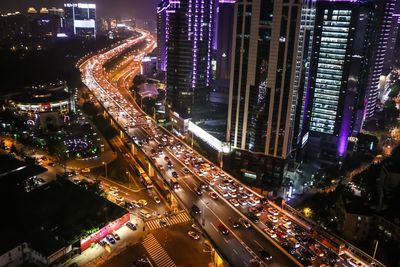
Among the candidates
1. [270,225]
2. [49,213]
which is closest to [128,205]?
[49,213]

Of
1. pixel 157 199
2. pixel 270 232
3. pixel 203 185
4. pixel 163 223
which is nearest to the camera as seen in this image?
pixel 270 232

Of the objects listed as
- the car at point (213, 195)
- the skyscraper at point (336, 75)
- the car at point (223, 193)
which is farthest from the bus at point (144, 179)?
the skyscraper at point (336, 75)

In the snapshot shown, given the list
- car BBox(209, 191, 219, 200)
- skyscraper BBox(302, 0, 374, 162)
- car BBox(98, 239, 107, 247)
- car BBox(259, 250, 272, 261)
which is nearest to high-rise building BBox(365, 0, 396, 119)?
skyscraper BBox(302, 0, 374, 162)

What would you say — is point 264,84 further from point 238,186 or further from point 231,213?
point 231,213

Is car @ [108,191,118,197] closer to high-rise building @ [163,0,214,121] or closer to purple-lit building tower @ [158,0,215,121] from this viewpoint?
high-rise building @ [163,0,214,121]

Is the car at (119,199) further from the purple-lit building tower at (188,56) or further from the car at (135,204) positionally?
the purple-lit building tower at (188,56)

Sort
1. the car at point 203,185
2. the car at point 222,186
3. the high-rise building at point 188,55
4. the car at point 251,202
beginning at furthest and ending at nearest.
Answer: the high-rise building at point 188,55, the car at point 222,186, the car at point 203,185, the car at point 251,202
